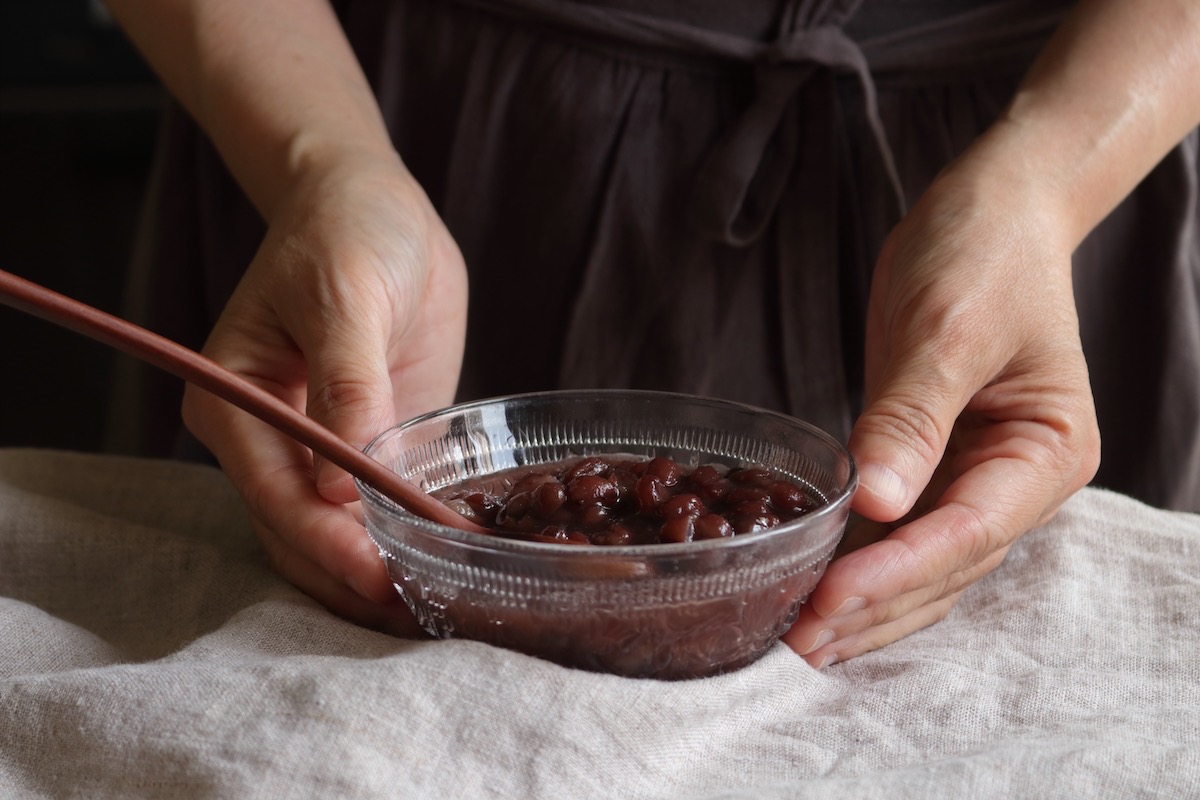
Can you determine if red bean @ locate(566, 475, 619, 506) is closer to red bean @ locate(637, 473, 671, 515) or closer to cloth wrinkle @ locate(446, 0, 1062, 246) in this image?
red bean @ locate(637, 473, 671, 515)

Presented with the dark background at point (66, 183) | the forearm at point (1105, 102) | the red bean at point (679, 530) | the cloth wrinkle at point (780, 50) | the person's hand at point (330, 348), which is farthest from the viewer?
the dark background at point (66, 183)

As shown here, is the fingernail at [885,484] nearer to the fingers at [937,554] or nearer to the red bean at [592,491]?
the fingers at [937,554]

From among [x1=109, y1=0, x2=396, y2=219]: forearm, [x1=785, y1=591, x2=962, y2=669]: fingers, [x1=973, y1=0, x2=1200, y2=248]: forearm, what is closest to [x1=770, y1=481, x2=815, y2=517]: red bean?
[x1=785, y1=591, x2=962, y2=669]: fingers

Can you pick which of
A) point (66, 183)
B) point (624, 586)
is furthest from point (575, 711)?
point (66, 183)

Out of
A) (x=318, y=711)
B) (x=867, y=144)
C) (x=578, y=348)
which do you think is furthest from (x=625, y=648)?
(x=867, y=144)

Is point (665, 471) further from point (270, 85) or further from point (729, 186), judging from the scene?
point (270, 85)

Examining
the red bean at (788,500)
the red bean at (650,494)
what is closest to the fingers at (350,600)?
the red bean at (650,494)

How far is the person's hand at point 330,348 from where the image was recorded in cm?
103

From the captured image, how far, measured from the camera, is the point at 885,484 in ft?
3.24

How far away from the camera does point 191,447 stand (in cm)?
182

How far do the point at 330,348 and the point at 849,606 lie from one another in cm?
50

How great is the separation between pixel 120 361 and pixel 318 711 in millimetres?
1468

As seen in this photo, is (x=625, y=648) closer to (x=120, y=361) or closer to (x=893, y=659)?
(x=893, y=659)

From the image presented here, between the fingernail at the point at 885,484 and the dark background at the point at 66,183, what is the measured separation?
3.23 metres
